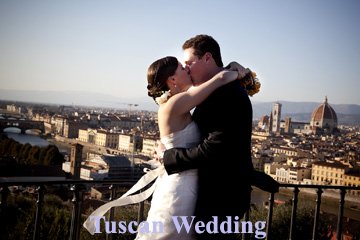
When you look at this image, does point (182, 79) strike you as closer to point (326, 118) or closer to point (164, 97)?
point (164, 97)

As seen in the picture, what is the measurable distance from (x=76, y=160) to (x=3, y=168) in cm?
581

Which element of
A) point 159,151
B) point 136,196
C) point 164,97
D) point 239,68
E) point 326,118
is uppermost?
point 239,68

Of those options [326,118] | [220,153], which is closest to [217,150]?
[220,153]

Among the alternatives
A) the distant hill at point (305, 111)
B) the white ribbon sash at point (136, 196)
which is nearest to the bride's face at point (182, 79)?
the white ribbon sash at point (136, 196)

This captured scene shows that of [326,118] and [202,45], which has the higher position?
[202,45]

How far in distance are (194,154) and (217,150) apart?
65 mm

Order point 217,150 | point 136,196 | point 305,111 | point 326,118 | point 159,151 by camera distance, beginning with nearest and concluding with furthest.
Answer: point 217,150, point 159,151, point 136,196, point 326,118, point 305,111

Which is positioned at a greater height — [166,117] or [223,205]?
[166,117]

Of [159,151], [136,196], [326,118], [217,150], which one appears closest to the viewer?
[217,150]

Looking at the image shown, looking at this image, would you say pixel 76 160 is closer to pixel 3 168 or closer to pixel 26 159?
pixel 26 159

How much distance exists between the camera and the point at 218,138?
3.91 ft

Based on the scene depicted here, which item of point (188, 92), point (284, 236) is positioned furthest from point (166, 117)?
point (284, 236)

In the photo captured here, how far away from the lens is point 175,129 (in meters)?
1.25

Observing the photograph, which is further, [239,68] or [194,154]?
[239,68]
